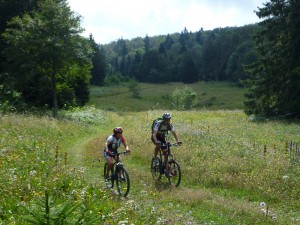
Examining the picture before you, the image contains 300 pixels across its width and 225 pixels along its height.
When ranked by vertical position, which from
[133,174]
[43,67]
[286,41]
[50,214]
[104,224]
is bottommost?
[133,174]

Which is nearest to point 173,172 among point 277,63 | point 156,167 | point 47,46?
point 156,167

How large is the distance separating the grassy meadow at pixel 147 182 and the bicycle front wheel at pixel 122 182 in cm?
28

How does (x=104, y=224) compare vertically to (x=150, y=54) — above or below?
below

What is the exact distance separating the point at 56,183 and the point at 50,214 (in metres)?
4.73

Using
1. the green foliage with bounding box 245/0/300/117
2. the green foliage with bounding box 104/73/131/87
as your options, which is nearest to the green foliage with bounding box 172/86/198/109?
the green foliage with bounding box 245/0/300/117

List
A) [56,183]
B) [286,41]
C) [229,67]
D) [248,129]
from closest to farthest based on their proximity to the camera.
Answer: [56,183], [248,129], [286,41], [229,67]

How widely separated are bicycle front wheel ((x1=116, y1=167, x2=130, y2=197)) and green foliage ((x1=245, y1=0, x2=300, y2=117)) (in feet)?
79.2

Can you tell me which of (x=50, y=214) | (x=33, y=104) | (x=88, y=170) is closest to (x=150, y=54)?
(x=33, y=104)

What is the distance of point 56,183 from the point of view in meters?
9.25

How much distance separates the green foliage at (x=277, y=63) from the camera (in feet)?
102

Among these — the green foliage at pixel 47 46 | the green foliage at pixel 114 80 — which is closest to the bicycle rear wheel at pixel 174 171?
the green foliage at pixel 47 46

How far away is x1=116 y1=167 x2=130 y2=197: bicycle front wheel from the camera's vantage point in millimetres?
10520

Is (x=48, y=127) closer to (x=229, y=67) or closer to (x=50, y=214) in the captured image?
(x=50, y=214)

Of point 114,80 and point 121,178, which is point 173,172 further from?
point 114,80
